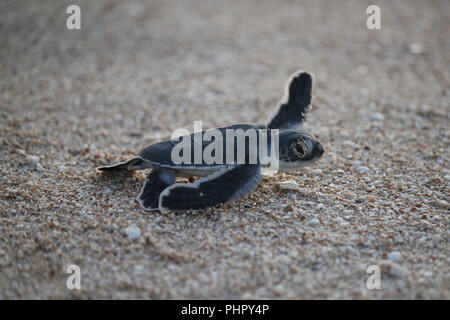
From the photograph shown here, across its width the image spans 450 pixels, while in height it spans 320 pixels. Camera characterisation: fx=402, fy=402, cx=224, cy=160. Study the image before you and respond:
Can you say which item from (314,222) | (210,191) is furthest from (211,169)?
(314,222)

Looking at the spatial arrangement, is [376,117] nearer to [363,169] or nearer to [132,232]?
[363,169]

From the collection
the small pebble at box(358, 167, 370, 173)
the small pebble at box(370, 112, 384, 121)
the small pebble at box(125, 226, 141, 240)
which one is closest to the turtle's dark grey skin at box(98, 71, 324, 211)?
the small pebble at box(125, 226, 141, 240)

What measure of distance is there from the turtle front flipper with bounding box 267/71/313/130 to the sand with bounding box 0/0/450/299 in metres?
0.28

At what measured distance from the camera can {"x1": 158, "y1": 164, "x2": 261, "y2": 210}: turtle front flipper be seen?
1707 mm

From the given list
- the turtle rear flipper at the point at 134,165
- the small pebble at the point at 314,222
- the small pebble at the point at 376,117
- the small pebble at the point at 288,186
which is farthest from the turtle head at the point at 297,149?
the small pebble at the point at 376,117

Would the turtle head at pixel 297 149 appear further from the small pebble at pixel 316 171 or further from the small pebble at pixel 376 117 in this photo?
the small pebble at pixel 376 117

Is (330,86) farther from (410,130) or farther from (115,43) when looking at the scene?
(115,43)

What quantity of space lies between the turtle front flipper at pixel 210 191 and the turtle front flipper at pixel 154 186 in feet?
0.28

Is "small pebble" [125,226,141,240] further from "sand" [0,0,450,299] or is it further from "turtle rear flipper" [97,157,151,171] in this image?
"turtle rear flipper" [97,157,151,171]

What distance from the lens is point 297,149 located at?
1827mm

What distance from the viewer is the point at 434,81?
11.4 feet

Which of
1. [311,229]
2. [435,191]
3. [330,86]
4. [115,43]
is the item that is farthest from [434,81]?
[115,43]

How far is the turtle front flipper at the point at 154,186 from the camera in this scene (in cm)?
178
